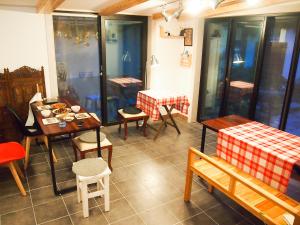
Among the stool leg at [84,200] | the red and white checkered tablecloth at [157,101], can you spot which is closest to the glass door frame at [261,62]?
the red and white checkered tablecloth at [157,101]

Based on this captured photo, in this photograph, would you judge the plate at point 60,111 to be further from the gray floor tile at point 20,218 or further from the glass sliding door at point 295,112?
the glass sliding door at point 295,112

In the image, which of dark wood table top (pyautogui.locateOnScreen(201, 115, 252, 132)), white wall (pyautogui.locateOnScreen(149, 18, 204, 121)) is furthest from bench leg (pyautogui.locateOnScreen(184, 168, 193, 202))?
white wall (pyautogui.locateOnScreen(149, 18, 204, 121))

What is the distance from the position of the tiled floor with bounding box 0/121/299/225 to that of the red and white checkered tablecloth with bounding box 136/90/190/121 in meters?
0.74

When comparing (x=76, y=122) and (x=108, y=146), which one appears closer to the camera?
(x=76, y=122)

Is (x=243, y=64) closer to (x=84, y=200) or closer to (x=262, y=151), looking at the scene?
(x=262, y=151)

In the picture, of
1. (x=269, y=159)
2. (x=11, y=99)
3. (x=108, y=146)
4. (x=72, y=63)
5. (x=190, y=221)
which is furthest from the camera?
(x=72, y=63)

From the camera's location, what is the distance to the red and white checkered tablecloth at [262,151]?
2.20m

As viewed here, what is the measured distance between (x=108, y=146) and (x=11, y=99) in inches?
73.3

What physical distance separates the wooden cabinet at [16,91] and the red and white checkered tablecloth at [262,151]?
3009 millimetres

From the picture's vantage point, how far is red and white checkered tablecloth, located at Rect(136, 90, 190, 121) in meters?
4.20

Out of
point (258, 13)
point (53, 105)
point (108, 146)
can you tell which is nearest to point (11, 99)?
point (53, 105)

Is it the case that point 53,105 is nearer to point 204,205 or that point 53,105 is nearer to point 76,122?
point 76,122

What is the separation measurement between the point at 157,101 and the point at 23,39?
2.33 metres

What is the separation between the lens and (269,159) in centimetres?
226
